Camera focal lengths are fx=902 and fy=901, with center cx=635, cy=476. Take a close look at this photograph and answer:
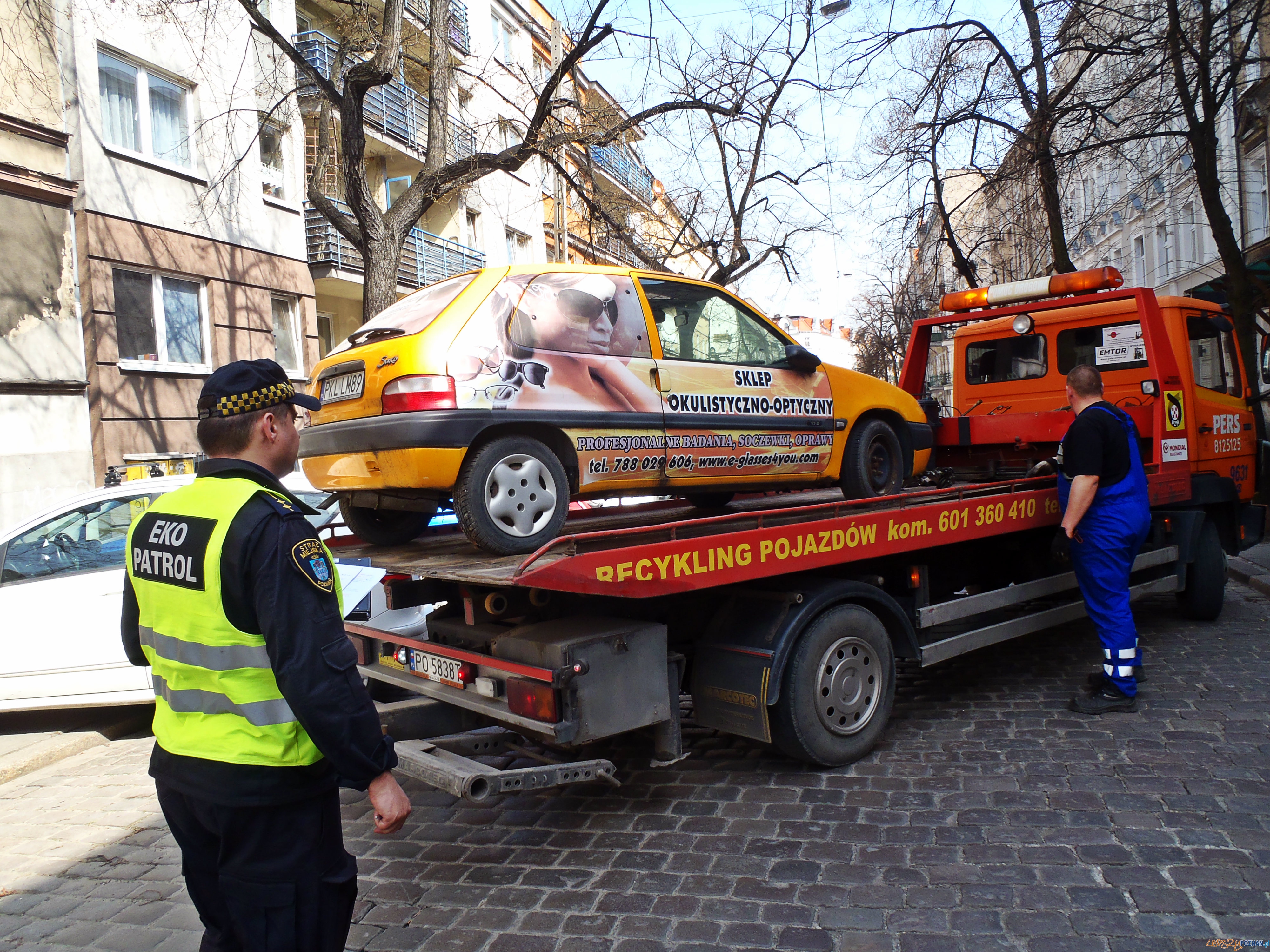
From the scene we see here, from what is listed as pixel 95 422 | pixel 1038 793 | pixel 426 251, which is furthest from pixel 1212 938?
pixel 426 251

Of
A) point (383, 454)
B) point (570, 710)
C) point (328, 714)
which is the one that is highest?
point (383, 454)

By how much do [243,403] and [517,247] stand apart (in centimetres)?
2555

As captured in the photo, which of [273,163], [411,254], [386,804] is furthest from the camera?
[411,254]

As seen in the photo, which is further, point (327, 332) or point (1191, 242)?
point (1191, 242)

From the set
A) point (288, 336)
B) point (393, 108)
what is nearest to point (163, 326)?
point (288, 336)

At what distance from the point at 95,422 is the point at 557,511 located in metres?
10.3

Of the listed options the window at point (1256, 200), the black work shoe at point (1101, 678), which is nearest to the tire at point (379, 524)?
the black work shoe at point (1101, 678)

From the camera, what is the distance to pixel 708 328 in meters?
5.03

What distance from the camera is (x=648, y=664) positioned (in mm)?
3672

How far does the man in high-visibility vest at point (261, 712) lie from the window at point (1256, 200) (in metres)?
21.5

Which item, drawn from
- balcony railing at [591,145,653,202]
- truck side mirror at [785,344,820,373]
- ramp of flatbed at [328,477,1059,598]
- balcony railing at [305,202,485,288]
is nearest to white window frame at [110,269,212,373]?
balcony railing at [305,202,485,288]

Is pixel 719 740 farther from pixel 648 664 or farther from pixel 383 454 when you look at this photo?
pixel 383 454

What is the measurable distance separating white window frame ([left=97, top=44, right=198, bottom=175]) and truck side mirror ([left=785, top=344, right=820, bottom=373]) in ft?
36.9

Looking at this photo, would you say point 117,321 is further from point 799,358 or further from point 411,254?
point 799,358
